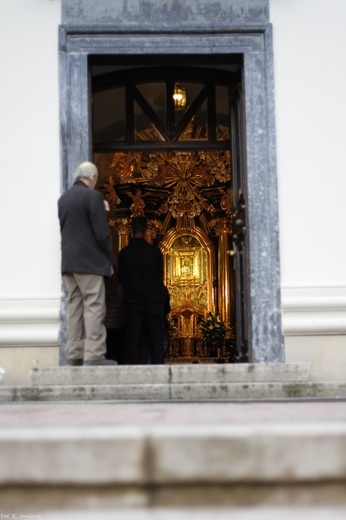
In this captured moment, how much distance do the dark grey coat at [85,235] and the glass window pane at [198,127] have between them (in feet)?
6.83

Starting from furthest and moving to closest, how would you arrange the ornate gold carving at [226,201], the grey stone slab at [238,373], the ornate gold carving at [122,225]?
1. the ornate gold carving at [226,201]
2. the ornate gold carving at [122,225]
3. the grey stone slab at [238,373]

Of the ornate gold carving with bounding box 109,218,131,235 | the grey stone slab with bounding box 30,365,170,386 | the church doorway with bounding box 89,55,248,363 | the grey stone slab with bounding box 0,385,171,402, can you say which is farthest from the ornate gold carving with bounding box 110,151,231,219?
the grey stone slab with bounding box 0,385,171,402

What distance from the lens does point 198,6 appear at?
8.24 metres

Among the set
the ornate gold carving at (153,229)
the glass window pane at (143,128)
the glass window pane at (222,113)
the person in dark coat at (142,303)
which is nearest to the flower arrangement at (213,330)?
the ornate gold carving at (153,229)

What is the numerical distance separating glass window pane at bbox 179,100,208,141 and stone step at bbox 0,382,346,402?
11.9ft

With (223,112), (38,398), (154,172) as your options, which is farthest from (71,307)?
(154,172)

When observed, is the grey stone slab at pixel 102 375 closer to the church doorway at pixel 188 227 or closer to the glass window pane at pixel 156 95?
the glass window pane at pixel 156 95

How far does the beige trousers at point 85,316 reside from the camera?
7.07 metres

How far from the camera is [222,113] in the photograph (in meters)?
9.10

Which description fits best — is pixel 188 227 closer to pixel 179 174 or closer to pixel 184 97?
pixel 179 174

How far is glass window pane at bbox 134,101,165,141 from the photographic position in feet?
29.4

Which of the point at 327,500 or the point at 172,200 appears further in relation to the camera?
the point at 172,200

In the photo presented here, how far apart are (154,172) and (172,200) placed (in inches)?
33.8

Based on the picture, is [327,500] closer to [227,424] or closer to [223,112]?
[227,424]
